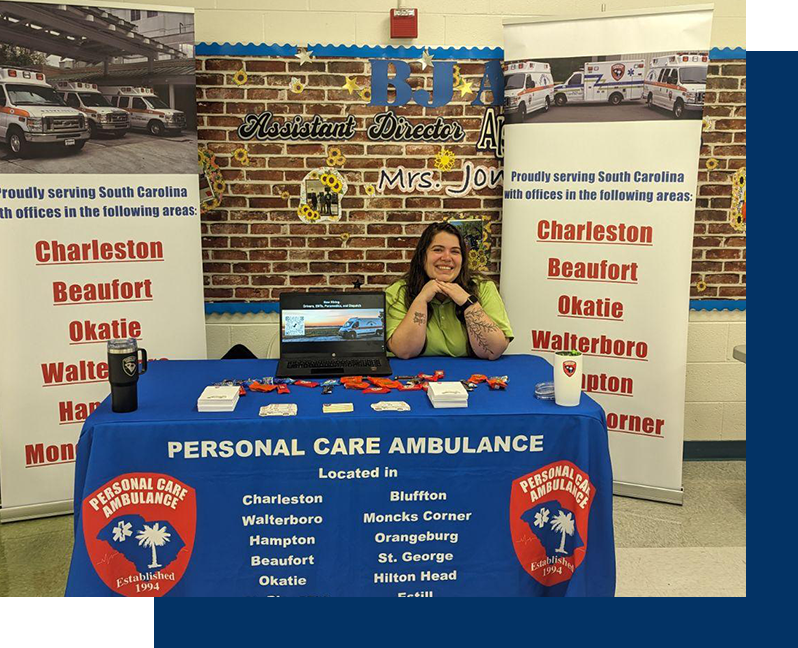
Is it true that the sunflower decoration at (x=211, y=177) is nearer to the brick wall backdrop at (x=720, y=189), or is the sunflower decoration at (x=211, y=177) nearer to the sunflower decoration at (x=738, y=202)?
the brick wall backdrop at (x=720, y=189)

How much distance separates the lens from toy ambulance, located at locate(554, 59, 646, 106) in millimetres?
3359

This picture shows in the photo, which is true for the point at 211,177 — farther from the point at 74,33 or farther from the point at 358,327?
the point at 358,327

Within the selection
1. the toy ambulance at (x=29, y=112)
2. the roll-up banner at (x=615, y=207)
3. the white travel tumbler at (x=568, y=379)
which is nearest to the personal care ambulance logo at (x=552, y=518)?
the white travel tumbler at (x=568, y=379)

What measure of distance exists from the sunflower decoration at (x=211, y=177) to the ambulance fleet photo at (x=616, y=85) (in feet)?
4.88

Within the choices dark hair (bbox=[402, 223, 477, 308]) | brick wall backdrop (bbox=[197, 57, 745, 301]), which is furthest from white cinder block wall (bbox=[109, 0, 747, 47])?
dark hair (bbox=[402, 223, 477, 308])

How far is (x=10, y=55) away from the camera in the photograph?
3109 millimetres

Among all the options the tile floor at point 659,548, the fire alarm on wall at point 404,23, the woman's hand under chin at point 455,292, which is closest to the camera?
the tile floor at point 659,548

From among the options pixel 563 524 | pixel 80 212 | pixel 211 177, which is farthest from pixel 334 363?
pixel 211 177

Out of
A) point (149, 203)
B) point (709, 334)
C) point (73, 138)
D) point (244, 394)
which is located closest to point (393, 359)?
point (244, 394)

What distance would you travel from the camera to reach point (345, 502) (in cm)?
217

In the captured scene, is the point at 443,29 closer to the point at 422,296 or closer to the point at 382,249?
the point at 382,249

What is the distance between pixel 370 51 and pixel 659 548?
269cm

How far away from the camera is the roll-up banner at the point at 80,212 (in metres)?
3.17

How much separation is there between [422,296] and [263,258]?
1251 millimetres
